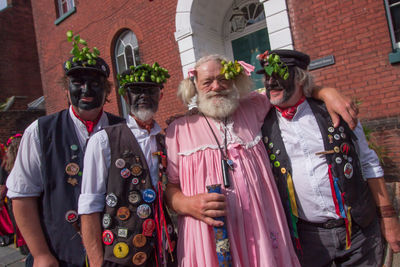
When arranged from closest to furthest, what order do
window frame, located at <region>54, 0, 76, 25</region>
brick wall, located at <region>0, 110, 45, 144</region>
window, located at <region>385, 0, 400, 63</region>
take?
window, located at <region>385, 0, 400, 63</region>, window frame, located at <region>54, 0, 76, 25</region>, brick wall, located at <region>0, 110, 45, 144</region>

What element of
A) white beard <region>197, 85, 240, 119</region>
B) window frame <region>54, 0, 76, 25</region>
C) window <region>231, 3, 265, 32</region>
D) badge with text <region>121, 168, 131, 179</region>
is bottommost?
badge with text <region>121, 168, 131, 179</region>

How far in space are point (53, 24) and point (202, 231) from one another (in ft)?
32.0

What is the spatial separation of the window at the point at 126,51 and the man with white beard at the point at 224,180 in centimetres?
566

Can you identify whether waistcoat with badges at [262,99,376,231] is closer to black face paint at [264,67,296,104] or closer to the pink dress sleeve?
black face paint at [264,67,296,104]

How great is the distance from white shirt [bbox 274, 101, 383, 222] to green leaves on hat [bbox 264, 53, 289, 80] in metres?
0.27

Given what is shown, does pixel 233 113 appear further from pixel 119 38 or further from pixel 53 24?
pixel 53 24

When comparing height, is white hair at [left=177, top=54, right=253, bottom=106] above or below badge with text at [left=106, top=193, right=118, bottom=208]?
above

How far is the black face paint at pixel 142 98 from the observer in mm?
1945

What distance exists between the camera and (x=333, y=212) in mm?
1775

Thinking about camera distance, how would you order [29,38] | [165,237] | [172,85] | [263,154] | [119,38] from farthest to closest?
[29,38] → [119,38] → [172,85] → [263,154] → [165,237]

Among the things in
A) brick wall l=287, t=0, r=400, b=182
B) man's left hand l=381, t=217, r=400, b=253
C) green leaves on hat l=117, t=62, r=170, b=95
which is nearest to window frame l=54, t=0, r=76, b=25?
brick wall l=287, t=0, r=400, b=182

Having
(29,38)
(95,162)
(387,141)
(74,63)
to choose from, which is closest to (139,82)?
(74,63)

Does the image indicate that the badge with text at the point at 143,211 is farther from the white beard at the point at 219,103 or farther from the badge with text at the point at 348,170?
the badge with text at the point at 348,170

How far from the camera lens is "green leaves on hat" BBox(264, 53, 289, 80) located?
1867 millimetres
